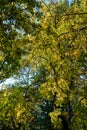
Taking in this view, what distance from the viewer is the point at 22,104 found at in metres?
28.7

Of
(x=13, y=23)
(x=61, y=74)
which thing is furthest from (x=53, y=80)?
(x=13, y=23)

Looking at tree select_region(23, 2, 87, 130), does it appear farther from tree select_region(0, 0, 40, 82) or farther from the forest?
tree select_region(0, 0, 40, 82)

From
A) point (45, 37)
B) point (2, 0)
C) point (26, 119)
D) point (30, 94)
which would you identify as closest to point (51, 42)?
point (45, 37)

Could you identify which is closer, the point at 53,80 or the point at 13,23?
the point at 13,23

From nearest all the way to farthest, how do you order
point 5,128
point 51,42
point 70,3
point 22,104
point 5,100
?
point 5,100
point 51,42
point 22,104
point 70,3
point 5,128

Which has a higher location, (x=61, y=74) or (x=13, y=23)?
(x=61, y=74)

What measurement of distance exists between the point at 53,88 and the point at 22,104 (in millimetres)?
3485

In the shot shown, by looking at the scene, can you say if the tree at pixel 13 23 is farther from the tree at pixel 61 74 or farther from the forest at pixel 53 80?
the tree at pixel 61 74

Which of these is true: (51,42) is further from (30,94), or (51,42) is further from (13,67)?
(13,67)

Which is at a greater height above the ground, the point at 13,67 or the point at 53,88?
the point at 53,88

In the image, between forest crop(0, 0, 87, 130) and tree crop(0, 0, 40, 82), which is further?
forest crop(0, 0, 87, 130)

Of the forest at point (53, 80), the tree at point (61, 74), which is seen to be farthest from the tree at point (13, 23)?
the tree at point (61, 74)

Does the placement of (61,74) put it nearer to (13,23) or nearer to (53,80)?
(53,80)

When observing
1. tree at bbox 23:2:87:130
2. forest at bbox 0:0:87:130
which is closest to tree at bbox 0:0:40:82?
forest at bbox 0:0:87:130
